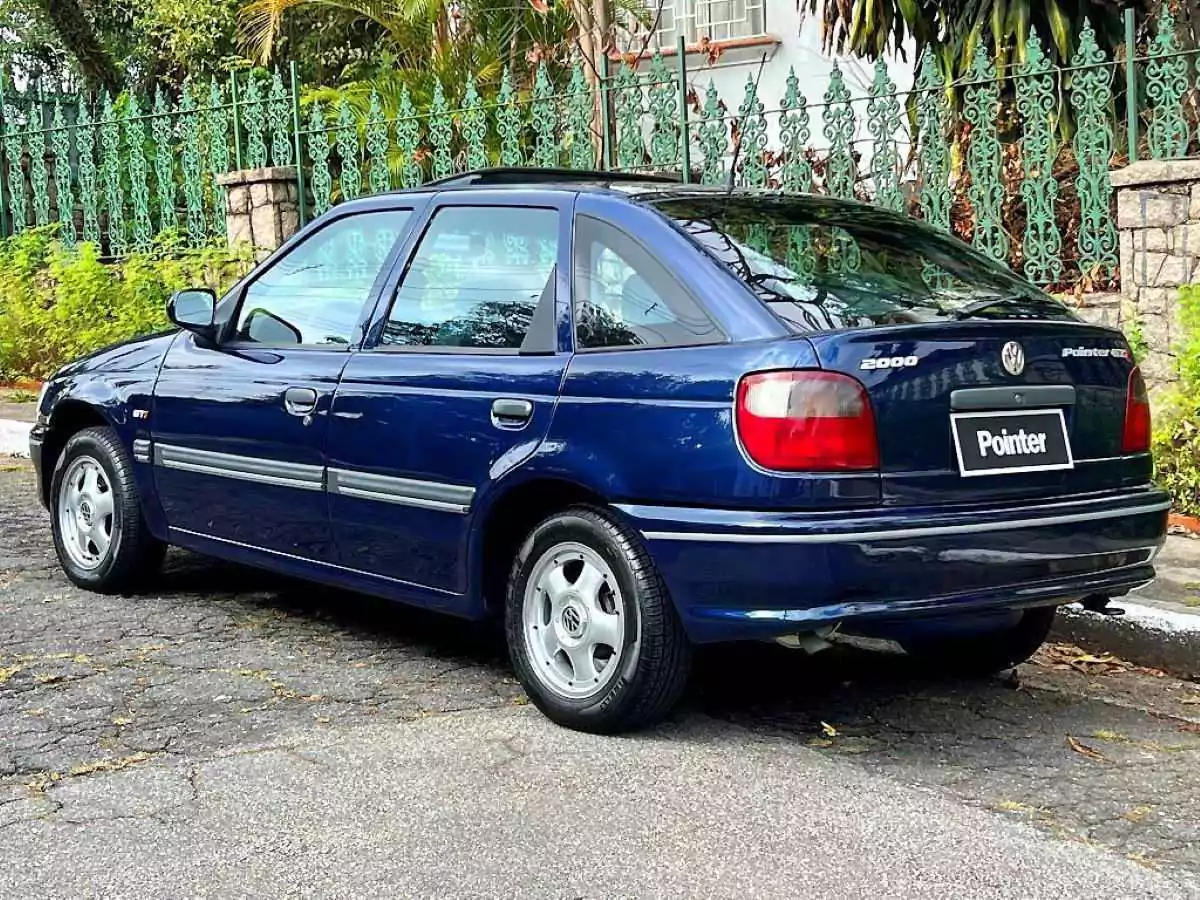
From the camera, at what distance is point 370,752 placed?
14.9 feet

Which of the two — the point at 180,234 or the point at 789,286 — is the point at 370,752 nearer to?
the point at 789,286

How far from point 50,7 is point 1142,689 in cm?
1710

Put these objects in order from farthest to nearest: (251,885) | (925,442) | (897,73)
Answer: (897,73)
(925,442)
(251,885)

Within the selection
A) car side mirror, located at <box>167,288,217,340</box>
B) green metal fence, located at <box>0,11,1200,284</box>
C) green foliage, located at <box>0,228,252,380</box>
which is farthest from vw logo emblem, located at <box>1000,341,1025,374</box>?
green foliage, located at <box>0,228,252,380</box>

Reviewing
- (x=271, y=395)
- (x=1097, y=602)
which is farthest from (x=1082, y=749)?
(x=271, y=395)

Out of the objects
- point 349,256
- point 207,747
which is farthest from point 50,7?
point 207,747

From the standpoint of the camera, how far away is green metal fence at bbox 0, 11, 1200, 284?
8820 mm

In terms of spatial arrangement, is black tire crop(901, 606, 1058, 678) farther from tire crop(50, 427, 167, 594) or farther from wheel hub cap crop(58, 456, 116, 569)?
wheel hub cap crop(58, 456, 116, 569)

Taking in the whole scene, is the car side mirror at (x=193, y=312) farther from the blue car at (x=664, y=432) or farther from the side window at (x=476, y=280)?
the side window at (x=476, y=280)

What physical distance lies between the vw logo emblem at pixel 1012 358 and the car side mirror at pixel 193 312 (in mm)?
3018

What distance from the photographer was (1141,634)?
5.71m

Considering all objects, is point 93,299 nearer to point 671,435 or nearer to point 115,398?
point 115,398

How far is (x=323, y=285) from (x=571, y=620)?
178cm

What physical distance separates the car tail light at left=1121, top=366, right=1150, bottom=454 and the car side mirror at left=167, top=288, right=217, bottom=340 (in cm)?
328
